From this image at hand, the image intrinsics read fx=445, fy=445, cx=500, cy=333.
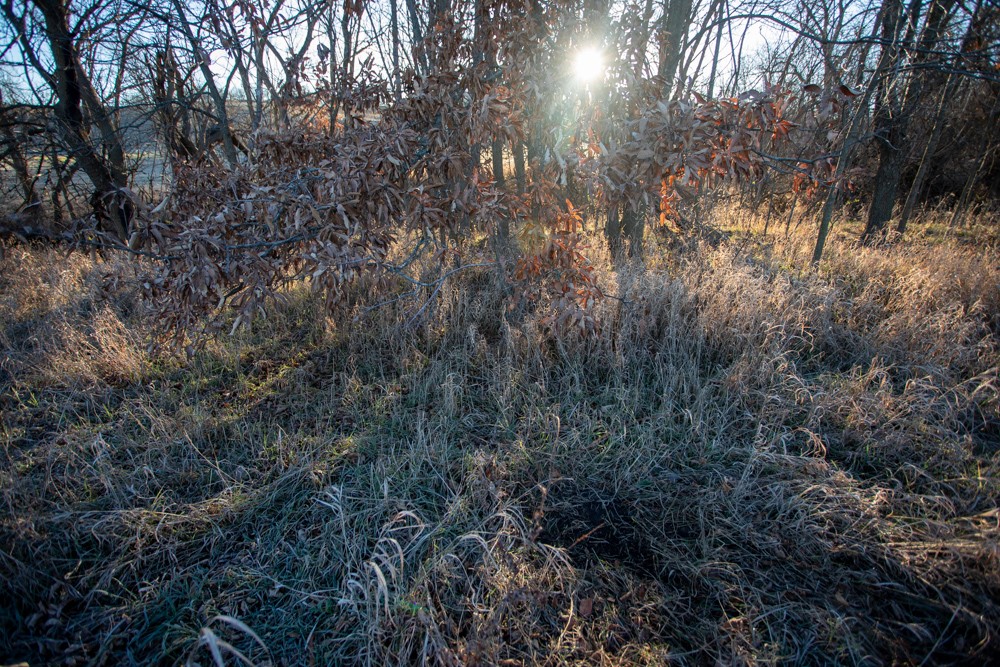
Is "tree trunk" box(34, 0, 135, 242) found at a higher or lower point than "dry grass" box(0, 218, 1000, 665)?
higher

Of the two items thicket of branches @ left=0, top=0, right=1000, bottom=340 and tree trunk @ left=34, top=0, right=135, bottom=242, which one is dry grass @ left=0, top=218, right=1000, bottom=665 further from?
tree trunk @ left=34, top=0, right=135, bottom=242

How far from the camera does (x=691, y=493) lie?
2355mm

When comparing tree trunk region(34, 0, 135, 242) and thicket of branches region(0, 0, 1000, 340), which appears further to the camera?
tree trunk region(34, 0, 135, 242)

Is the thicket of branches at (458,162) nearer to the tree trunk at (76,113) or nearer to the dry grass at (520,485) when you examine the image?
the dry grass at (520,485)

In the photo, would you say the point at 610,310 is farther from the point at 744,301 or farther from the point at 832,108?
the point at 832,108

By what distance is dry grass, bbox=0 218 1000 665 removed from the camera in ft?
5.83

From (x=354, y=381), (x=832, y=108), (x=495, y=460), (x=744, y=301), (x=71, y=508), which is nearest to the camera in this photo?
(x=832, y=108)

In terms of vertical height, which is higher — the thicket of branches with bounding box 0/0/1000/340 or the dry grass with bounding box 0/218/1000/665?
the thicket of branches with bounding box 0/0/1000/340

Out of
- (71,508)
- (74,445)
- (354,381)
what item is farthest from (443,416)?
(74,445)

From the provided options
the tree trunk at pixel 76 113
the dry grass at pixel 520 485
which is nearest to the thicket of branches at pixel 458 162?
the dry grass at pixel 520 485

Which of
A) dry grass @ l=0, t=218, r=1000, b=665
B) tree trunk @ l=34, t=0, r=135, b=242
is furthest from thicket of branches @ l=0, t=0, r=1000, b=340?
tree trunk @ l=34, t=0, r=135, b=242

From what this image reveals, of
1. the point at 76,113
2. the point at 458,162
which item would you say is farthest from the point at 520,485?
the point at 76,113

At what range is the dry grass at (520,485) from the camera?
178cm

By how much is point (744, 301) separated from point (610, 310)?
1.08 m
